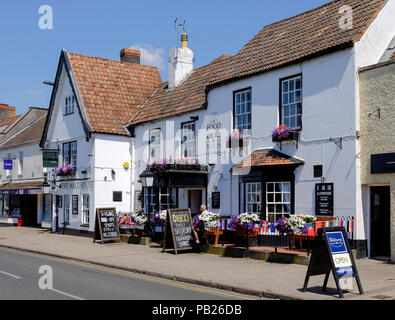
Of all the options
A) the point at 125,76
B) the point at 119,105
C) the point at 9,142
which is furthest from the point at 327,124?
the point at 9,142

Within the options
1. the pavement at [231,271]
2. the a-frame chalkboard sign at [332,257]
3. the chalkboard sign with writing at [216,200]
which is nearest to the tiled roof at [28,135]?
the pavement at [231,271]

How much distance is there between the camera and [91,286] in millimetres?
11062

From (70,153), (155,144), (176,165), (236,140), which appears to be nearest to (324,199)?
(236,140)

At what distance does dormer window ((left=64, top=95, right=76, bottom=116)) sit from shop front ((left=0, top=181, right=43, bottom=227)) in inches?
330

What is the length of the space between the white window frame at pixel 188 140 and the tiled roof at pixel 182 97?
699mm

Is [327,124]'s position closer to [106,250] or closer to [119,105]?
[106,250]

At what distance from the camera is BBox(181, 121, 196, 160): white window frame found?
21719 mm

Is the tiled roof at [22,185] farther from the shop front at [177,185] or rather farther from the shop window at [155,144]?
the shop front at [177,185]

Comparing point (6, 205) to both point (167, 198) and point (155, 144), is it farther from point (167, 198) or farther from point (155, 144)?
point (167, 198)

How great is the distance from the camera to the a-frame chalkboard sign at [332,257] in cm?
980

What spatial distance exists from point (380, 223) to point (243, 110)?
6.75 meters

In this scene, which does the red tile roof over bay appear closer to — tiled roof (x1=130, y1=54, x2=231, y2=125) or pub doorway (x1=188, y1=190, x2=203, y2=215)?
tiled roof (x1=130, y1=54, x2=231, y2=125)

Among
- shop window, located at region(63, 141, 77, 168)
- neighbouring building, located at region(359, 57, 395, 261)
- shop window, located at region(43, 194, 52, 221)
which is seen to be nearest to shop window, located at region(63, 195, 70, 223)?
shop window, located at region(63, 141, 77, 168)

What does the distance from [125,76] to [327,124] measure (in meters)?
15.8
